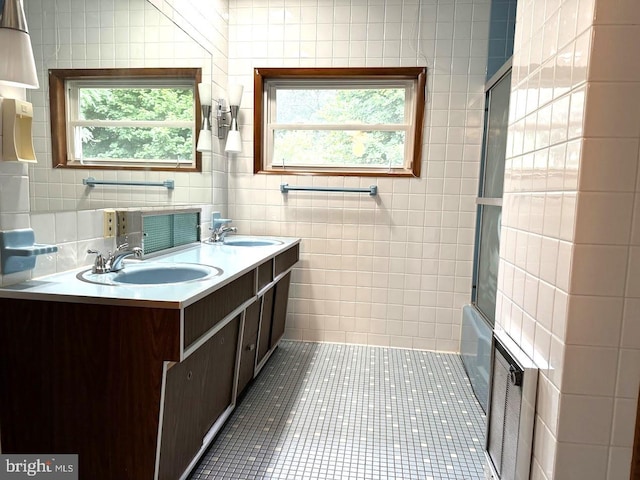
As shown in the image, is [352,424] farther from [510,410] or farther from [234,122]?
[234,122]

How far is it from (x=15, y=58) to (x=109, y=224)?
738 mm

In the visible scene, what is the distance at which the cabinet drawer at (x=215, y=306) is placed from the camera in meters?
1.22

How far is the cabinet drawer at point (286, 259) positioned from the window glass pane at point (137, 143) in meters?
0.77

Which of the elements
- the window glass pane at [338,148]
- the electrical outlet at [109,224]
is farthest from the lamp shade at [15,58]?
the window glass pane at [338,148]

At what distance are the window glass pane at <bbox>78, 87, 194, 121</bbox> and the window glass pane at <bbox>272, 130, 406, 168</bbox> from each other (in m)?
0.84

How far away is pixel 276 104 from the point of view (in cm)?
300

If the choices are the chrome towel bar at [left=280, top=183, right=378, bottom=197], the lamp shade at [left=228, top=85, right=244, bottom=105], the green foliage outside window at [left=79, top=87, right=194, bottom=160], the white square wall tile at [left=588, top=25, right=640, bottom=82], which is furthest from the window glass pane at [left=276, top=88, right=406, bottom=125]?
the white square wall tile at [left=588, top=25, right=640, bottom=82]

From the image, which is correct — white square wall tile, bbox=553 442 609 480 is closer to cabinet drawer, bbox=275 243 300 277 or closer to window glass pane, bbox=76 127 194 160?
cabinet drawer, bbox=275 243 300 277

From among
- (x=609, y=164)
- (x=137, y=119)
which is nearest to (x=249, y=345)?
(x=137, y=119)

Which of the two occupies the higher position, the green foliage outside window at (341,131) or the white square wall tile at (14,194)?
the green foliage outside window at (341,131)

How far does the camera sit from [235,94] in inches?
111

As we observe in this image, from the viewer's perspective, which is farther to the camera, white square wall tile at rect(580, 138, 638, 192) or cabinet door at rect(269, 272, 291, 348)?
cabinet door at rect(269, 272, 291, 348)

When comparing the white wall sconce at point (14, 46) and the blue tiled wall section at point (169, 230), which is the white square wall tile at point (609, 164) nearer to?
the white wall sconce at point (14, 46)

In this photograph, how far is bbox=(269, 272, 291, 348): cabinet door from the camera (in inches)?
101
